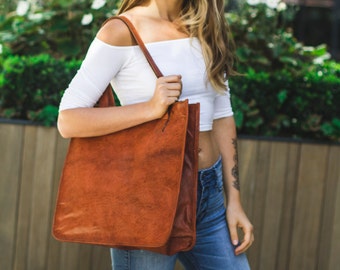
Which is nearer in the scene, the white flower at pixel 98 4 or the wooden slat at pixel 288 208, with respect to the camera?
the wooden slat at pixel 288 208

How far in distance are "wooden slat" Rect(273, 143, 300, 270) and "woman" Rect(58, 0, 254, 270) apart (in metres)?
1.35

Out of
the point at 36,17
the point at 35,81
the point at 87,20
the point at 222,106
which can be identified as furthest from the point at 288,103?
the point at 36,17

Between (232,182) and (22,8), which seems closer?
(232,182)

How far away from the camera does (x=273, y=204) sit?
140 inches

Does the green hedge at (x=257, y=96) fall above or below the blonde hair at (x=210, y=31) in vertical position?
below

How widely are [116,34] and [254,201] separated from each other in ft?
6.24

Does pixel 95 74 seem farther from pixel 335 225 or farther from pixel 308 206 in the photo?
pixel 335 225

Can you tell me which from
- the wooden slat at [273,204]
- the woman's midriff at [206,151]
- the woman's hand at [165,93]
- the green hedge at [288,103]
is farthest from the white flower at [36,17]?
the woman's hand at [165,93]

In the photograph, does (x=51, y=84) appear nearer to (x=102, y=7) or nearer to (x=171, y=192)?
(x=102, y=7)

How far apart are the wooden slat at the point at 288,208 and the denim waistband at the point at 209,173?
5.00 feet

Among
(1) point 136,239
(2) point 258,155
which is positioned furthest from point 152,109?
(2) point 258,155

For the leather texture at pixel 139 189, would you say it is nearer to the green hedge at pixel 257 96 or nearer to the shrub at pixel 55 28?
the green hedge at pixel 257 96

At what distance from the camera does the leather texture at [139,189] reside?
180 cm

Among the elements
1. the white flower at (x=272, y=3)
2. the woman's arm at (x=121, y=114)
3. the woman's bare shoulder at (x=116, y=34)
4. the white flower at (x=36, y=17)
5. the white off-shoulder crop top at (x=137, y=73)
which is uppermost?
the white flower at (x=272, y=3)
